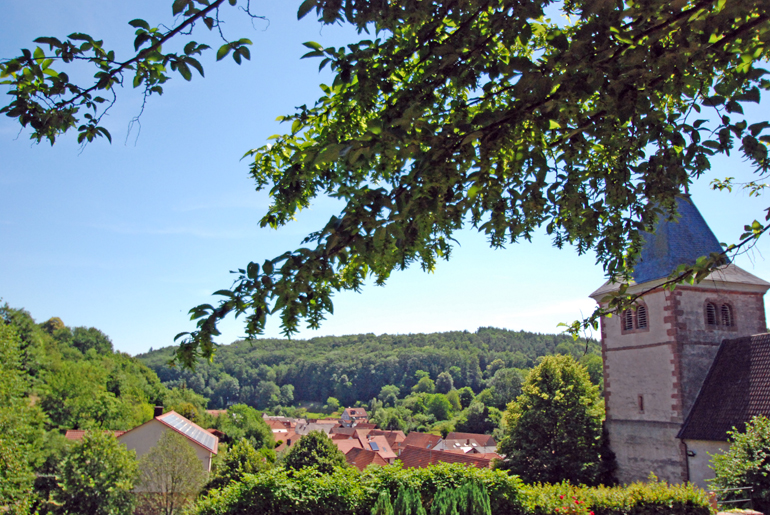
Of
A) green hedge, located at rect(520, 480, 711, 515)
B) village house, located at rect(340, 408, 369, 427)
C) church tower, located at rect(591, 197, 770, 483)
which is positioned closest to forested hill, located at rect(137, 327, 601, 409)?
village house, located at rect(340, 408, 369, 427)

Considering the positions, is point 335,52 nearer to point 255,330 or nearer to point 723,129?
point 255,330

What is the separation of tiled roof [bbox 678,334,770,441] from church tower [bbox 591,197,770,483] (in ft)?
1.07

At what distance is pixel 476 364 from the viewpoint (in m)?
122

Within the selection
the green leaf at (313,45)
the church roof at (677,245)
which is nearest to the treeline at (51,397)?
the green leaf at (313,45)

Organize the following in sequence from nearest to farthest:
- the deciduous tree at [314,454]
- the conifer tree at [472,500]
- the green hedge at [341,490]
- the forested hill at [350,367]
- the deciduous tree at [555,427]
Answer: the conifer tree at [472,500] → the green hedge at [341,490] → the deciduous tree at [314,454] → the deciduous tree at [555,427] → the forested hill at [350,367]

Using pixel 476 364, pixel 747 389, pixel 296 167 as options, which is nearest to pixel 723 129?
pixel 296 167

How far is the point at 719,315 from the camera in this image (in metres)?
17.4

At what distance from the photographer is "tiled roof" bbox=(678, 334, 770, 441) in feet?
47.4

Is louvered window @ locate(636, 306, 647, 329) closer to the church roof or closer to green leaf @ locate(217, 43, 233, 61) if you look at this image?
the church roof

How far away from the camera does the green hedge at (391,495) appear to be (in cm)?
938

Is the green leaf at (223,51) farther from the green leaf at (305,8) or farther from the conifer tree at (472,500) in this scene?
the conifer tree at (472,500)

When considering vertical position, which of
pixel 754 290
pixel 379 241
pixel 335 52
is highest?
pixel 754 290


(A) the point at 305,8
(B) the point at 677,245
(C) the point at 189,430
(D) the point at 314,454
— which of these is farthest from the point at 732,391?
(C) the point at 189,430

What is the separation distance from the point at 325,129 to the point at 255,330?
5.12 ft
